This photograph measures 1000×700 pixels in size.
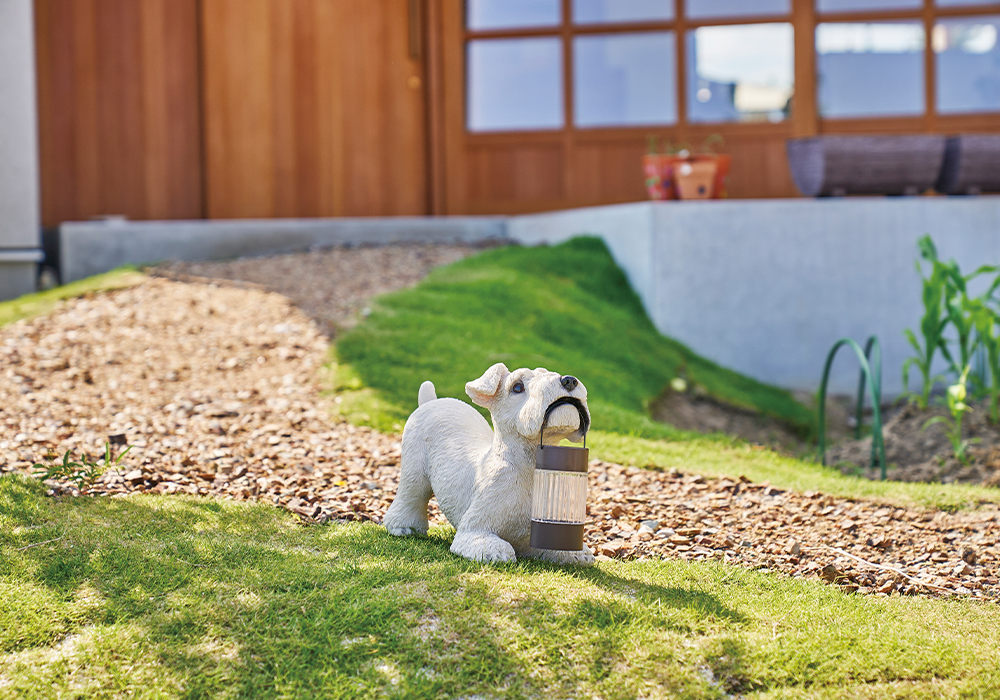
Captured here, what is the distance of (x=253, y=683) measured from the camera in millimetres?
2102

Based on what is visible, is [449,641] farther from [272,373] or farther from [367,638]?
[272,373]

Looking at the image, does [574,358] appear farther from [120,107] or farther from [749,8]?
[120,107]

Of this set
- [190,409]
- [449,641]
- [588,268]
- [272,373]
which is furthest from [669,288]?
[449,641]

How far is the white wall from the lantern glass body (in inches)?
246

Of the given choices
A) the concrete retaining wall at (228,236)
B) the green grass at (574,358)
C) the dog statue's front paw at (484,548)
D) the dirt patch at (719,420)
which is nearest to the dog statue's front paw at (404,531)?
the dog statue's front paw at (484,548)

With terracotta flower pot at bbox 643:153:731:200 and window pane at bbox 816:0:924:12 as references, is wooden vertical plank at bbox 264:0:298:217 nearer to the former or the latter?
terracotta flower pot at bbox 643:153:731:200

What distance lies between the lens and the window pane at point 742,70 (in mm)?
8859

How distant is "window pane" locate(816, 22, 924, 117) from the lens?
877cm

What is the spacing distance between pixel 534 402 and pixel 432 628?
0.69 meters

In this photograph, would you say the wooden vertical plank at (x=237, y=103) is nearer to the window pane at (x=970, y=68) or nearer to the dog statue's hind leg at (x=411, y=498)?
the window pane at (x=970, y=68)

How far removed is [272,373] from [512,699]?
3292 millimetres

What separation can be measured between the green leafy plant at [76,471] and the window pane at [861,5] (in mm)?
7725

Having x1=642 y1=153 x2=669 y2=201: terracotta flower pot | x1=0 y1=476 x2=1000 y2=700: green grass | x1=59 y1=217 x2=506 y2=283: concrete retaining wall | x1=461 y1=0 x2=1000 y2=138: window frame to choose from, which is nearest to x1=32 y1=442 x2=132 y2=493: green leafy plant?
x1=0 y1=476 x2=1000 y2=700: green grass

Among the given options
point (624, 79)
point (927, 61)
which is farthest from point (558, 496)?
point (927, 61)
